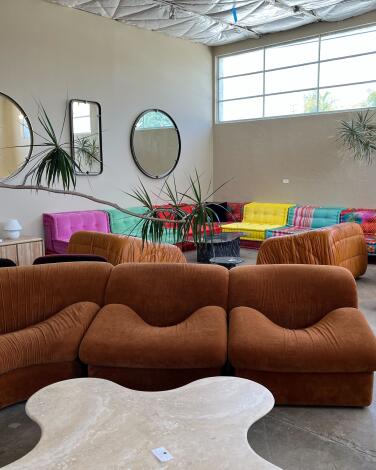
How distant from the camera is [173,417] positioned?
6.19ft

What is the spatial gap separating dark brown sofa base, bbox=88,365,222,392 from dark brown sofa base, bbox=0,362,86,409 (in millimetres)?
159

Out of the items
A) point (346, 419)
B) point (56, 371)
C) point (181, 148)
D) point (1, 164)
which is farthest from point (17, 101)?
point (346, 419)

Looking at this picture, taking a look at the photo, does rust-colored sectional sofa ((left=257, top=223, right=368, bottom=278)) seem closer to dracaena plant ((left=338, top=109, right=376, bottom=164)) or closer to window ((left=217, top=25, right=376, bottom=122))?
dracaena plant ((left=338, top=109, right=376, bottom=164))

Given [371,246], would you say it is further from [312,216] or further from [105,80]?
[105,80]

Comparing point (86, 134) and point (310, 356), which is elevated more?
point (86, 134)

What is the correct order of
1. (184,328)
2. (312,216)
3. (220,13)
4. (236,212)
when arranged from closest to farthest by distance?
(184,328) → (220,13) → (312,216) → (236,212)

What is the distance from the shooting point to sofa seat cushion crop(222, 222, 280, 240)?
7.39 meters

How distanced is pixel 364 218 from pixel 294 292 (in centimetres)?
422

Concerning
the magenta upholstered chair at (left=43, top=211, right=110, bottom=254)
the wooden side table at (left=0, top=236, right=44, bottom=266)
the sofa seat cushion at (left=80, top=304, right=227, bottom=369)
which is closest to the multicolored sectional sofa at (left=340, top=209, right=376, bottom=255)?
the magenta upholstered chair at (left=43, top=211, right=110, bottom=254)

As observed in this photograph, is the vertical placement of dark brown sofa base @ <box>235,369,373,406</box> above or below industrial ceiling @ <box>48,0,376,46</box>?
below

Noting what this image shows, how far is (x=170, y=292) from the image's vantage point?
3123 millimetres

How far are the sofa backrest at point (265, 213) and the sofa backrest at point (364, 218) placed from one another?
3.63ft

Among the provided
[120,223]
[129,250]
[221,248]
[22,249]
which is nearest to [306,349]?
[129,250]

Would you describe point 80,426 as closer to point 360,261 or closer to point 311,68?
point 360,261
